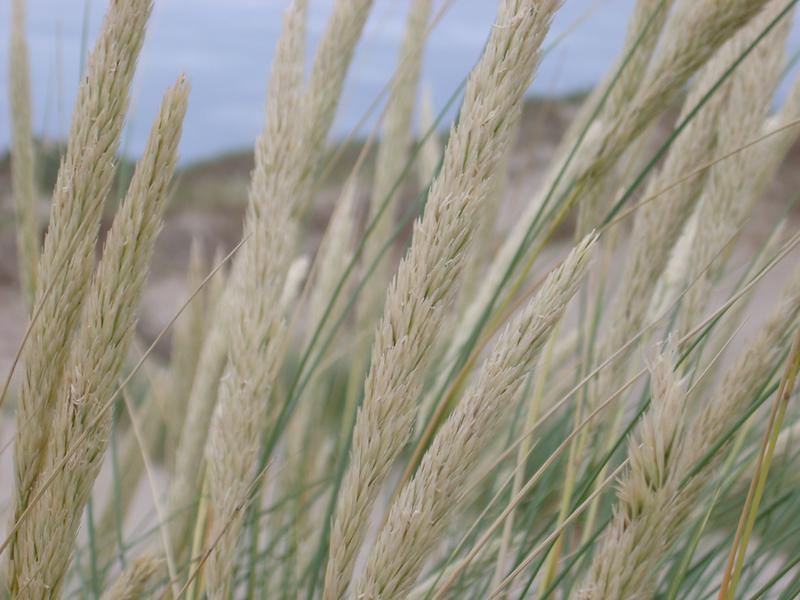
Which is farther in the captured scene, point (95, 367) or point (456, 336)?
point (456, 336)

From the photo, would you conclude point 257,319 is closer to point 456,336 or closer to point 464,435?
point 464,435

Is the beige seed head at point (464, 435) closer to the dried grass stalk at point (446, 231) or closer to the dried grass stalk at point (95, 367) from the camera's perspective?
the dried grass stalk at point (446, 231)

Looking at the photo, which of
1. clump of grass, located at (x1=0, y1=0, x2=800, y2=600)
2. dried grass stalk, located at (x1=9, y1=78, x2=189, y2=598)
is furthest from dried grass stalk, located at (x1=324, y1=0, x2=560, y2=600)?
dried grass stalk, located at (x1=9, y1=78, x2=189, y2=598)

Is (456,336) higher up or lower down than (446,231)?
lower down

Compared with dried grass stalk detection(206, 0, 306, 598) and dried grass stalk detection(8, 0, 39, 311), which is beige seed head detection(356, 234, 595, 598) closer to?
dried grass stalk detection(206, 0, 306, 598)

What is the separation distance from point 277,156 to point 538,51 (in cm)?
23

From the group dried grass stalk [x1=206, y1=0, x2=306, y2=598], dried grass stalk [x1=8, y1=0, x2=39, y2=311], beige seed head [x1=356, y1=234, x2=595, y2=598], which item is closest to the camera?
beige seed head [x1=356, y1=234, x2=595, y2=598]

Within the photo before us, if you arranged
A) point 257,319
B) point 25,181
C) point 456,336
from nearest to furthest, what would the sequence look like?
point 257,319
point 25,181
point 456,336

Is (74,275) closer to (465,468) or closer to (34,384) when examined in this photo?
(34,384)


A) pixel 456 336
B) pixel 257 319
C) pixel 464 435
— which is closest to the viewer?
pixel 464 435

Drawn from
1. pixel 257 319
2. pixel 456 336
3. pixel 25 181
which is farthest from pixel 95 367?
pixel 456 336

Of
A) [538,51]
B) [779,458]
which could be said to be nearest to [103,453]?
[538,51]

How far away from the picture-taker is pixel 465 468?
43cm

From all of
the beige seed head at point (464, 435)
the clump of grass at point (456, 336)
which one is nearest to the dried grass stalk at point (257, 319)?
the clump of grass at point (456, 336)
